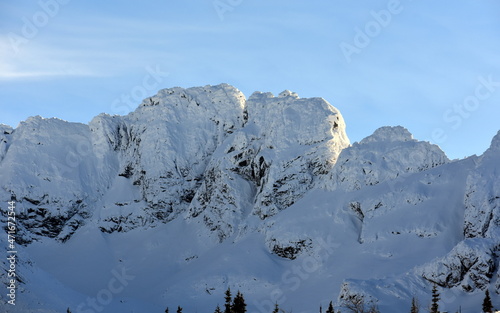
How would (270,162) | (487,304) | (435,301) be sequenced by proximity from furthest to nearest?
(270,162) < (435,301) < (487,304)

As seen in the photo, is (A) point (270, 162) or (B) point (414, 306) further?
(A) point (270, 162)

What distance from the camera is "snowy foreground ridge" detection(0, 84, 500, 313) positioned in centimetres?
11156

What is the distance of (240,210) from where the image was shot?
507ft

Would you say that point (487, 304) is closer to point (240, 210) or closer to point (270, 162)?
point (270, 162)

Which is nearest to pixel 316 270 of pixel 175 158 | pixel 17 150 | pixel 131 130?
pixel 175 158

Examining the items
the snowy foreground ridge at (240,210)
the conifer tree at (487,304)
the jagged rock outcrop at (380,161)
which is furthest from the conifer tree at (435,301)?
the jagged rock outcrop at (380,161)

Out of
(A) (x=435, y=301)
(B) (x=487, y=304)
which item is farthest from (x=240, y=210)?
(B) (x=487, y=304)

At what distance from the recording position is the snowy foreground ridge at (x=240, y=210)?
11156 centimetres

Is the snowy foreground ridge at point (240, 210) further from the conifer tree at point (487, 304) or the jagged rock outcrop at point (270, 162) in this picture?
the conifer tree at point (487, 304)

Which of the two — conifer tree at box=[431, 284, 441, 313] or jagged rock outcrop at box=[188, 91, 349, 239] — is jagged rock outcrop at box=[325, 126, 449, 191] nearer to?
jagged rock outcrop at box=[188, 91, 349, 239]

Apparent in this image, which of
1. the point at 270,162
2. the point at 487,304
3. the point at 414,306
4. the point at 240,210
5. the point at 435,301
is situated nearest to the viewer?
the point at 487,304

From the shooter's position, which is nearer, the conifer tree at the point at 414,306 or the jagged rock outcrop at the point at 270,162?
the conifer tree at the point at 414,306

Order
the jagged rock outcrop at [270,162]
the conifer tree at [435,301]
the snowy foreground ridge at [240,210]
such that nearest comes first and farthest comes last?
1. the conifer tree at [435,301]
2. the snowy foreground ridge at [240,210]
3. the jagged rock outcrop at [270,162]

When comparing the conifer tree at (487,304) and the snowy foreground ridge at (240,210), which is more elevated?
the snowy foreground ridge at (240,210)
